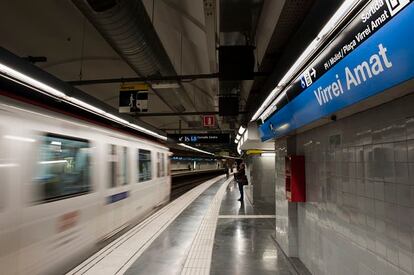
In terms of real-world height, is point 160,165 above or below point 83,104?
below

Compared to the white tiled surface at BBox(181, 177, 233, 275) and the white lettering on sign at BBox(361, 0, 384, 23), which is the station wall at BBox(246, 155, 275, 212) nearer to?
the white tiled surface at BBox(181, 177, 233, 275)

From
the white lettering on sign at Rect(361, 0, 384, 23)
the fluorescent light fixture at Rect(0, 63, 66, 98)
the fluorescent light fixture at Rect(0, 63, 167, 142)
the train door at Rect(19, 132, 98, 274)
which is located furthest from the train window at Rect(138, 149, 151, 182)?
the white lettering on sign at Rect(361, 0, 384, 23)

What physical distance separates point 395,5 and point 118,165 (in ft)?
17.2

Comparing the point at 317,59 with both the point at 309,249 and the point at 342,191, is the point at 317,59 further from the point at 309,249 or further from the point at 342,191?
the point at 309,249

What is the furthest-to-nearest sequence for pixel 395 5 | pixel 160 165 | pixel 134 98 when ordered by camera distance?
pixel 160 165, pixel 134 98, pixel 395 5

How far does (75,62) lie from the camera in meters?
7.77

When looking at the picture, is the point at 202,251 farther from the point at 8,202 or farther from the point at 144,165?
the point at 144,165

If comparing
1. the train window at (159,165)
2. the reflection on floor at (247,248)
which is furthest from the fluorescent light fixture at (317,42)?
the train window at (159,165)

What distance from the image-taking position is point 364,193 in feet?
9.02

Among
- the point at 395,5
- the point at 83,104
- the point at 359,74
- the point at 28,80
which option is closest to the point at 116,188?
the point at 83,104

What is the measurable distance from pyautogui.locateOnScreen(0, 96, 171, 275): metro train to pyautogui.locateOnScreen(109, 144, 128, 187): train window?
0.02 meters

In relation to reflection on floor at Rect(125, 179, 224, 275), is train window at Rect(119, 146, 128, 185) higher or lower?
higher

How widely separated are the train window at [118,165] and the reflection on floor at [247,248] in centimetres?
218

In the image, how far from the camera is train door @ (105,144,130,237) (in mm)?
5458
